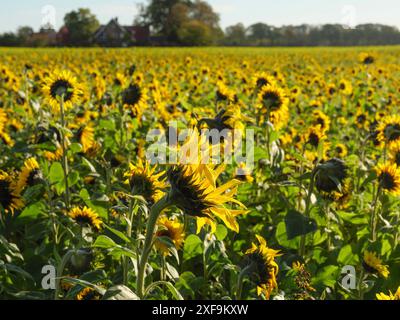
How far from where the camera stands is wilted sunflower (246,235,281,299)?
1978 millimetres

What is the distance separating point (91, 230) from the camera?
8.54 feet

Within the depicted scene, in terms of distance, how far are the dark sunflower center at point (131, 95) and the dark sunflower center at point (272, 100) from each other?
1.01 meters

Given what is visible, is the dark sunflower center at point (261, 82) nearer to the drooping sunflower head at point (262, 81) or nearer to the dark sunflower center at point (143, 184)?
the drooping sunflower head at point (262, 81)

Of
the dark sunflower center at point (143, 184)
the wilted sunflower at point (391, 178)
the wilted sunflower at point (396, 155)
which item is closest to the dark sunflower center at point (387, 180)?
the wilted sunflower at point (391, 178)

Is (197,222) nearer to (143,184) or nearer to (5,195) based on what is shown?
(143,184)

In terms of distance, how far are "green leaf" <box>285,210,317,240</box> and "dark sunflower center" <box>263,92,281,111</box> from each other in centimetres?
146

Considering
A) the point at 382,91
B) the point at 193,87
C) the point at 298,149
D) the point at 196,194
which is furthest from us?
the point at 382,91

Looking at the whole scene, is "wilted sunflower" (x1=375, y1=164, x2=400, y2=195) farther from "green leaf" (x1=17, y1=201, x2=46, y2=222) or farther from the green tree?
the green tree

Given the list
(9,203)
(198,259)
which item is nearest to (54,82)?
(9,203)

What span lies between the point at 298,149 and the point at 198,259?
252 cm

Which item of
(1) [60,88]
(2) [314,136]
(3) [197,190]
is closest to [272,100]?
(2) [314,136]

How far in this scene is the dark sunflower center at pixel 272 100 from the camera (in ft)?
12.6
